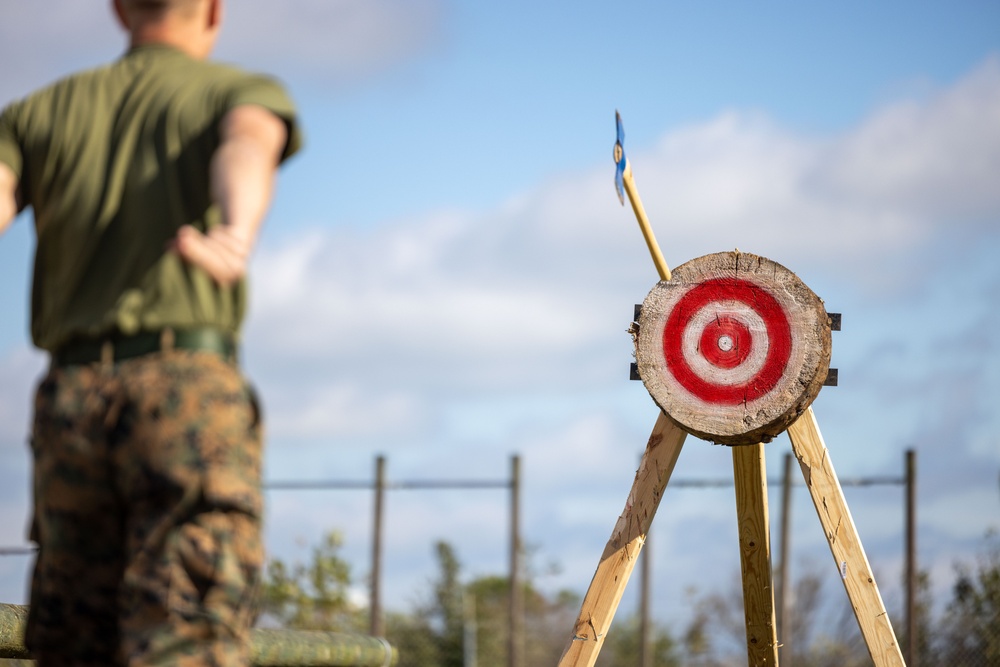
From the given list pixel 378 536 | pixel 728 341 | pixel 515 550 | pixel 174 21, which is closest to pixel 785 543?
pixel 515 550

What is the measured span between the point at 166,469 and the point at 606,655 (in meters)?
10.7

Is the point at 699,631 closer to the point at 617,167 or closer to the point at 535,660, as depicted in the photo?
the point at 535,660

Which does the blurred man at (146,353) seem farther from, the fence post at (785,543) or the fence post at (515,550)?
the fence post at (785,543)

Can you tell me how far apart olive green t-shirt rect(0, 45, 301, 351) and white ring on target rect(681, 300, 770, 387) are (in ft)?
7.79

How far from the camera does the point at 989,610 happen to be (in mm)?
8852

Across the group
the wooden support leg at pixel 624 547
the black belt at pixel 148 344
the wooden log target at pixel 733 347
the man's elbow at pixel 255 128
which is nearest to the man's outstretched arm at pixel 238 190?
the man's elbow at pixel 255 128

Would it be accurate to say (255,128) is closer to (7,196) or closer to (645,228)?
(7,196)

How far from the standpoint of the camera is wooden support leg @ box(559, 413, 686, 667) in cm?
418

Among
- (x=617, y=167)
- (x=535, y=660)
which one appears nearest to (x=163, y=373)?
(x=617, y=167)

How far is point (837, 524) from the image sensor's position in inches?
169

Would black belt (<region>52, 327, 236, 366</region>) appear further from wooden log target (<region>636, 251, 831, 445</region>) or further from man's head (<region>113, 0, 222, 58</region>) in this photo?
wooden log target (<region>636, 251, 831, 445</region>)

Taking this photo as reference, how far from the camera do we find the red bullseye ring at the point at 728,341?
418cm

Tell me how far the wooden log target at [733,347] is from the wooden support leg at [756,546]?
138 millimetres

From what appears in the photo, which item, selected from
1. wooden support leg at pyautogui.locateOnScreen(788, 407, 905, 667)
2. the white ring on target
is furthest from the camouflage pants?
wooden support leg at pyautogui.locateOnScreen(788, 407, 905, 667)
